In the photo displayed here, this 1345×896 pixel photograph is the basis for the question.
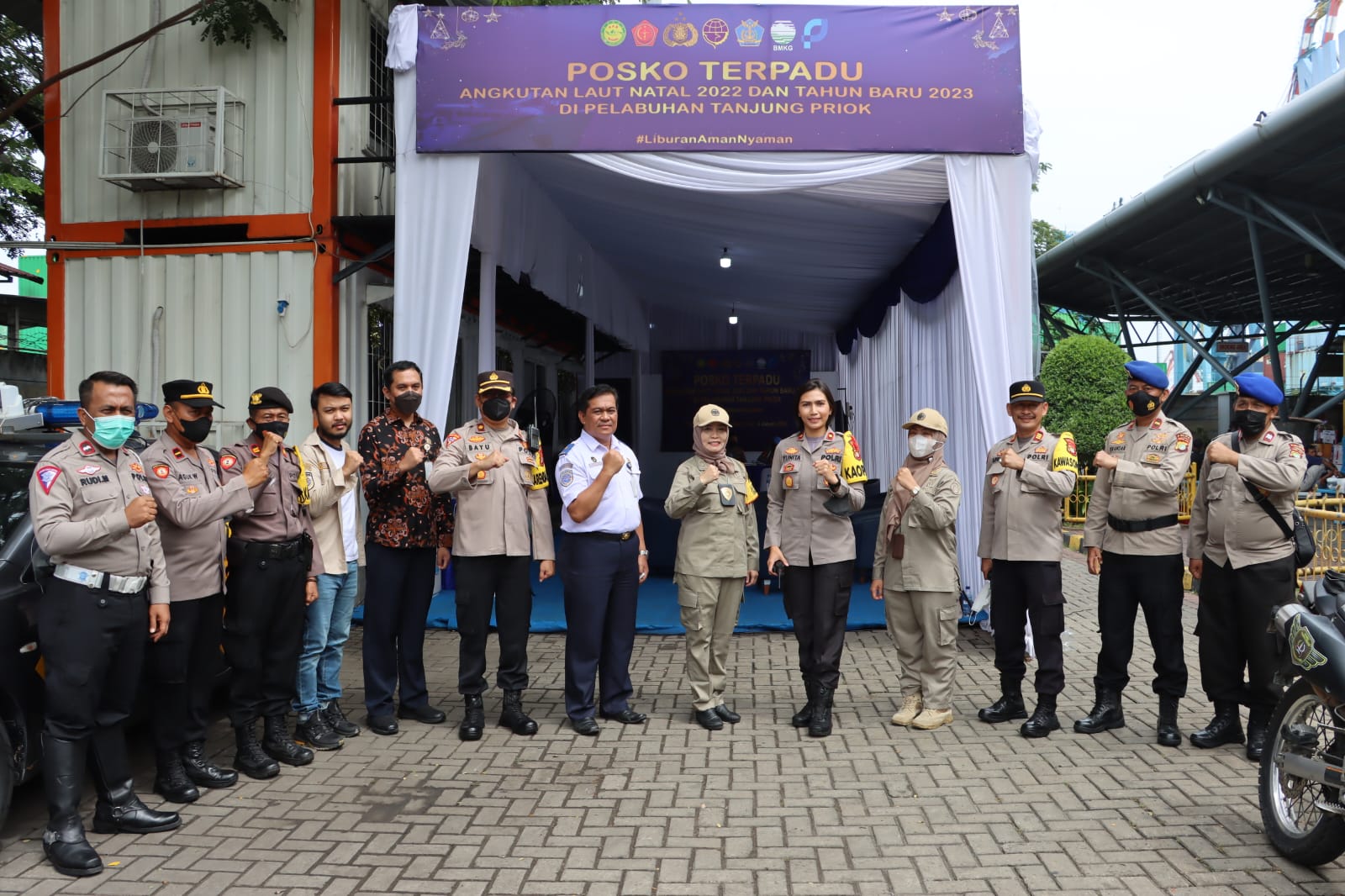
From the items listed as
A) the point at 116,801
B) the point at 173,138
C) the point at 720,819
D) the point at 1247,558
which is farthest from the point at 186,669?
the point at 173,138

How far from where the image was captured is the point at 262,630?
4125mm

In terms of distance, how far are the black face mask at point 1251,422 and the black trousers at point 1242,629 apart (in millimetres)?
577

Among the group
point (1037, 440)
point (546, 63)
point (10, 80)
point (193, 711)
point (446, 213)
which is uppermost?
point (10, 80)

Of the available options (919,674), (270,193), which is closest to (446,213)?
(270,193)

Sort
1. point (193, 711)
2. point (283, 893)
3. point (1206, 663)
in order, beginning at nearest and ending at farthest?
point (283, 893) < point (193, 711) < point (1206, 663)

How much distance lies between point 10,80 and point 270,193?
427 cm

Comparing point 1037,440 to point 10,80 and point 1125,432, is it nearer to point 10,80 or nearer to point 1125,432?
point 1125,432

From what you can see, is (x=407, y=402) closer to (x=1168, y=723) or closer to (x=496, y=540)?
(x=496, y=540)

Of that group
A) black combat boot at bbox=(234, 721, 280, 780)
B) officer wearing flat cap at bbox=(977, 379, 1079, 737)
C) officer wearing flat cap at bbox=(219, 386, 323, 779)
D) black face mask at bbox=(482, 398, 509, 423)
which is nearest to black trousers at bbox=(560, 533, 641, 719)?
black face mask at bbox=(482, 398, 509, 423)

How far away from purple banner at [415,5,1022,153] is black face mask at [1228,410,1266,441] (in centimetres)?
265

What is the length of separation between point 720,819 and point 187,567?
7.60ft

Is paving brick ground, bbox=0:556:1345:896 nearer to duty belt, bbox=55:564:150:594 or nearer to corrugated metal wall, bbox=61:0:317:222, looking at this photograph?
duty belt, bbox=55:564:150:594

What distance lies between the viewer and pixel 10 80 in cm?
928

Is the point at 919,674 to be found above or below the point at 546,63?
below
